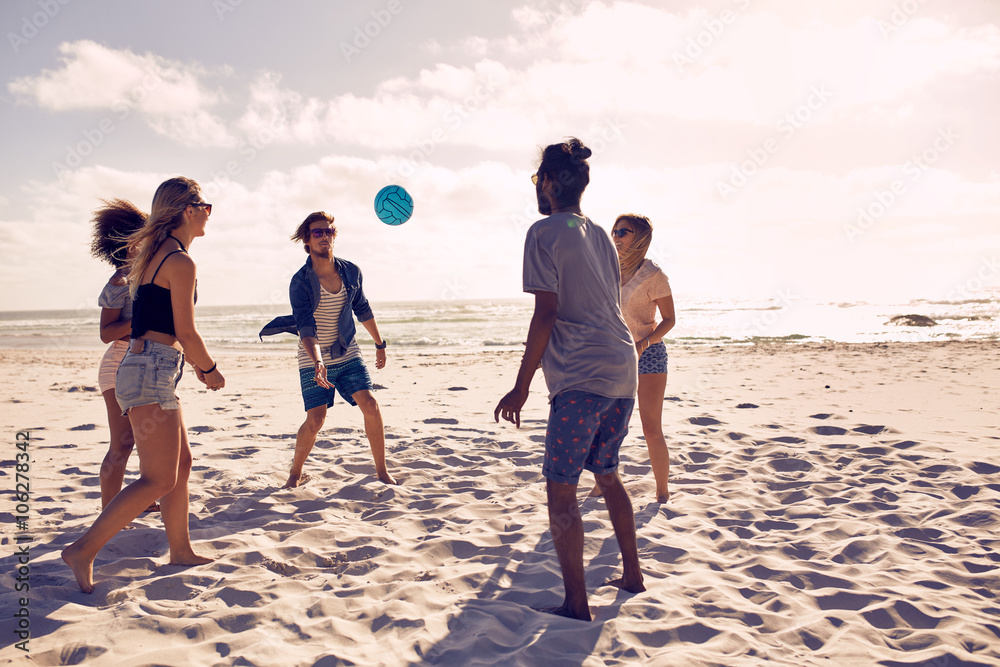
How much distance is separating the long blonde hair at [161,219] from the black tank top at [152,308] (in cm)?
7

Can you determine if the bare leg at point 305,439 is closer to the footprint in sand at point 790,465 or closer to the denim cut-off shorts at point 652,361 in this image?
the denim cut-off shorts at point 652,361

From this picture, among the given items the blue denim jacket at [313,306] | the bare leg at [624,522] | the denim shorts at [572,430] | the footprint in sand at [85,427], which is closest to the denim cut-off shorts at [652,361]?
the bare leg at [624,522]

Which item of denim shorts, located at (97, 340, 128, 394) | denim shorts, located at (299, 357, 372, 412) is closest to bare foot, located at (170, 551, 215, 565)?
denim shorts, located at (97, 340, 128, 394)

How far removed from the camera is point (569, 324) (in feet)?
7.88

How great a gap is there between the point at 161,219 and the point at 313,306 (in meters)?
1.64

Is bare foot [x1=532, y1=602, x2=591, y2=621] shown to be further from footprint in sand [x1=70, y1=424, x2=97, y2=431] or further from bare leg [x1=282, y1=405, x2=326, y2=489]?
footprint in sand [x1=70, y1=424, x2=97, y2=431]

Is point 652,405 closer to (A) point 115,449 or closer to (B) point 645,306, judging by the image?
(B) point 645,306

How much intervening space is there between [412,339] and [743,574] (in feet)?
67.8

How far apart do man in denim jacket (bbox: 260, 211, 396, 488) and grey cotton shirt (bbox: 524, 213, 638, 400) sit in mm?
2352

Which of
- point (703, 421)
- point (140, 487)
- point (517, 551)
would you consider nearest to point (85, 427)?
point (140, 487)

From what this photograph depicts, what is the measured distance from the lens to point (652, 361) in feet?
12.7

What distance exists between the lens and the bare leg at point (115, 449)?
3345mm

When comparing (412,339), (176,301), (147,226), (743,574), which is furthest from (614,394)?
(412,339)

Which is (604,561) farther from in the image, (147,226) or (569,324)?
(147,226)
